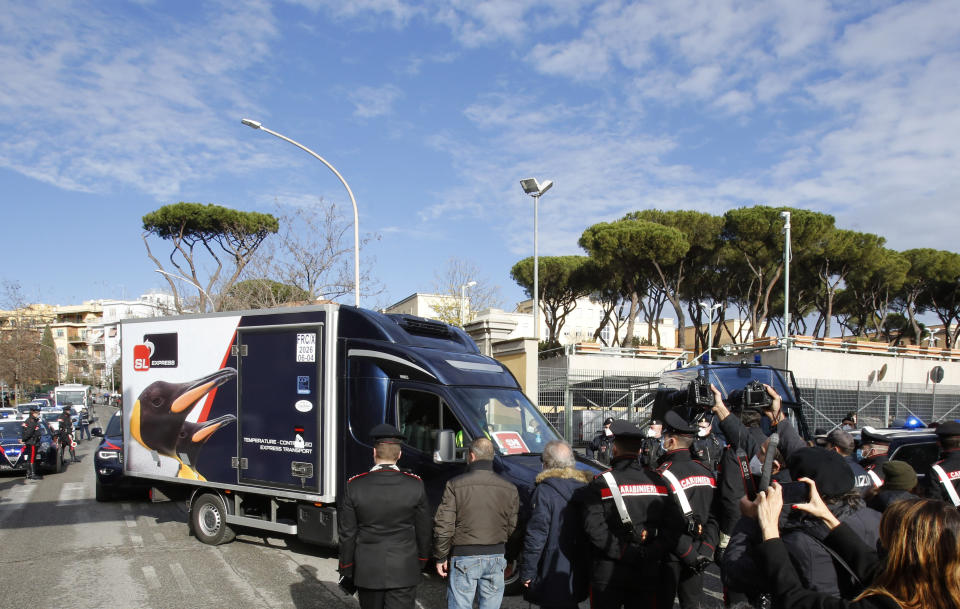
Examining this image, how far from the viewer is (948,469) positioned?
5027 millimetres

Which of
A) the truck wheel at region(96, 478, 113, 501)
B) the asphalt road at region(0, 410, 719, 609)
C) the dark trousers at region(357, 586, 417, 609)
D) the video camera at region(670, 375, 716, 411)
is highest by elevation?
the video camera at region(670, 375, 716, 411)

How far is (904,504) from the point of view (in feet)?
7.22

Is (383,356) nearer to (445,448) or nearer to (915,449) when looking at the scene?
(445,448)

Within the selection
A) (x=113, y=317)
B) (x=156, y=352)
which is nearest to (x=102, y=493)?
(x=156, y=352)

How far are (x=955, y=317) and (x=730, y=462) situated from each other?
4936cm

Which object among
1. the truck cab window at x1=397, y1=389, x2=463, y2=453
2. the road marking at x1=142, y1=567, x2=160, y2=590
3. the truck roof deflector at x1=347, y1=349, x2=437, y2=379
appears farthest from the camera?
the truck roof deflector at x1=347, y1=349, x2=437, y2=379

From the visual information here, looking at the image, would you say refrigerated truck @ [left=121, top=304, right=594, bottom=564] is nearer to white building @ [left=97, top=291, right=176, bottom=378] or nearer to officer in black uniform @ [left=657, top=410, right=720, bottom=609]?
officer in black uniform @ [left=657, top=410, right=720, bottom=609]

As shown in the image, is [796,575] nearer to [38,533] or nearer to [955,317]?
[38,533]

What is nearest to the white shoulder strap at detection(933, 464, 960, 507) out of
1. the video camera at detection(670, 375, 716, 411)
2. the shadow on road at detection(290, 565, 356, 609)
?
the video camera at detection(670, 375, 716, 411)

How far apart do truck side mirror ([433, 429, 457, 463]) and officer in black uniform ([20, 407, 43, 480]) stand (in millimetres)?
13084

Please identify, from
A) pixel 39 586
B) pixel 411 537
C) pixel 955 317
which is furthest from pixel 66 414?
pixel 955 317

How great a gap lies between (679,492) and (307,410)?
4.67 m

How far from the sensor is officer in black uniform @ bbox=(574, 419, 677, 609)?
3902 mm

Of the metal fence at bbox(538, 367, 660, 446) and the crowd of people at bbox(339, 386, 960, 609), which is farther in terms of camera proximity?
the metal fence at bbox(538, 367, 660, 446)
